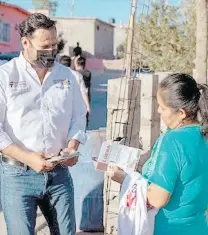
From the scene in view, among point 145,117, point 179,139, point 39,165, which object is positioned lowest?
point 145,117

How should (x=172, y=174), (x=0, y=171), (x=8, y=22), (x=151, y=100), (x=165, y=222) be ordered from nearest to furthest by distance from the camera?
(x=172, y=174) < (x=165, y=222) < (x=0, y=171) < (x=151, y=100) < (x=8, y=22)

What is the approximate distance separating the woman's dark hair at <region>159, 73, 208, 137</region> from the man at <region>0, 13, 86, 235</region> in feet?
2.19

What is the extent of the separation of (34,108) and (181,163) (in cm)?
87

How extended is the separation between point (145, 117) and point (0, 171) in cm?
371

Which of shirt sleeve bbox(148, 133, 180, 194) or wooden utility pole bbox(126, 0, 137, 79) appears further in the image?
wooden utility pole bbox(126, 0, 137, 79)

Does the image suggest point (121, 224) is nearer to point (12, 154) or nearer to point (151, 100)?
point (12, 154)

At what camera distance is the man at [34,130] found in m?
2.96

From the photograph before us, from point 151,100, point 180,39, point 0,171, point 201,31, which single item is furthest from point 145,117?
point 180,39

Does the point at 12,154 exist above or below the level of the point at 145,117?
above

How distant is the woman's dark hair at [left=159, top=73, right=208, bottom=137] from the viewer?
105 inches

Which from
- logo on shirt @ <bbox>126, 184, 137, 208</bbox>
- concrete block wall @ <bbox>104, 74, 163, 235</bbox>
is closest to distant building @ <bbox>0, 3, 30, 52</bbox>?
concrete block wall @ <bbox>104, 74, 163, 235</bbox>

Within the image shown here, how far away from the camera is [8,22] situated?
1288 inches

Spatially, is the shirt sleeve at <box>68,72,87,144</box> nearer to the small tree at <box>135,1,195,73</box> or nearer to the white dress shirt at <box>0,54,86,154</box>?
the white dress shirt at <box>0,54,86,154</box>

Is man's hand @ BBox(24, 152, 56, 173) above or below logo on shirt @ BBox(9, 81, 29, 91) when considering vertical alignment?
below
